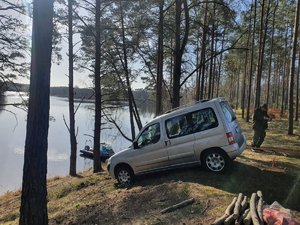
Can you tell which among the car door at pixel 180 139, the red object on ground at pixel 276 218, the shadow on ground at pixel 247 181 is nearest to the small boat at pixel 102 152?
the shadow on ground at pixel 247 181

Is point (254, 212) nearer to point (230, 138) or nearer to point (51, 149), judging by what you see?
point (230, 138)

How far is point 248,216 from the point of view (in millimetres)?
6020

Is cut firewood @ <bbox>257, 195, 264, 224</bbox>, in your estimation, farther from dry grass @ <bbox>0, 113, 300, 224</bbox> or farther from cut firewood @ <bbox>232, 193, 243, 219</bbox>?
dry grass @ <bbox>0, 113, 300, 224</bbox>

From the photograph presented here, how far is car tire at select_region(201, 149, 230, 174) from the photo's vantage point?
9.41 m

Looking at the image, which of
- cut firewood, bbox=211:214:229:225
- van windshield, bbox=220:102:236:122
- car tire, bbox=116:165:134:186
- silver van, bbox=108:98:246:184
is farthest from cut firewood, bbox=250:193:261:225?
car tire, bbox=116:165:134:186

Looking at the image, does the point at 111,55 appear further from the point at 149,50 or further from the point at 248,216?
the point at 248,216

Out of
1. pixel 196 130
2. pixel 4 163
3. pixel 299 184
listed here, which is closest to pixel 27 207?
pixel 196 130

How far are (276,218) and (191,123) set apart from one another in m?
4.52

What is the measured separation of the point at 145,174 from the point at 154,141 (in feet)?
3.73

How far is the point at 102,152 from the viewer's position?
33.7 m

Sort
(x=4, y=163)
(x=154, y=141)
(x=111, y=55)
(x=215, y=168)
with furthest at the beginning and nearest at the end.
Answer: (x=4, y=163), (x=111, y=55), (x=154, y=141), (x=215, y=168)

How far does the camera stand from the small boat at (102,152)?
3356 cm

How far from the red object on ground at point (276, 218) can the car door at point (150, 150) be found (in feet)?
15.0

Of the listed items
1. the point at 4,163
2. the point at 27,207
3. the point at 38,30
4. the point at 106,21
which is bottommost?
the point at 4,163
